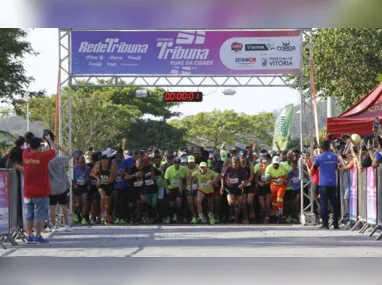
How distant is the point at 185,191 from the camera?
21766 mm

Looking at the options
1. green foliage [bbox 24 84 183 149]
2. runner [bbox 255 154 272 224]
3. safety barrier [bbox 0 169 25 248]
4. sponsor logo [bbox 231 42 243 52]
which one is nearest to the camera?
safety barrier [bbox 0 169 25 248]

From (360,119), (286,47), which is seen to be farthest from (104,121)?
(360,119)

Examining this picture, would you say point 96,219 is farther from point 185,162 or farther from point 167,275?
point 167,275

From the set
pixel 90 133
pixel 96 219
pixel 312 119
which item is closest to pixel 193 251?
pixel 312 119

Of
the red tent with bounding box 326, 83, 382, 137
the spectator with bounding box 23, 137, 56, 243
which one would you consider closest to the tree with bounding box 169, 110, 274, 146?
the red tent with bounding box 326, 83, 382, 137

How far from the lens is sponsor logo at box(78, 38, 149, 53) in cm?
2084

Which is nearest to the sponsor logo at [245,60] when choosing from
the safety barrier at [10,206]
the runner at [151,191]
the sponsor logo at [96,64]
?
the sponsor logo at [96,64]

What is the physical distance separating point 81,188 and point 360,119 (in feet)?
23.4

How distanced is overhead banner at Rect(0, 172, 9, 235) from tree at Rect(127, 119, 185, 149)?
87.4 metres

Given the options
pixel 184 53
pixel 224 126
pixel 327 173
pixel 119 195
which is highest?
pixel 224 126

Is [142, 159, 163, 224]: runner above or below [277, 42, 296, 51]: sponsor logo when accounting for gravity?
below

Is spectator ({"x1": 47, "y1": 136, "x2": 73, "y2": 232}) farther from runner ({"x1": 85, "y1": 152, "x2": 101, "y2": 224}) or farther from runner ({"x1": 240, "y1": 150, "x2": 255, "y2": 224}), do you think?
runner ({"x1": 240, "y1": 150, "x2": 255, "y2": 224})

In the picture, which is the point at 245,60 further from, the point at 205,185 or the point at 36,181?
the point at 36,181

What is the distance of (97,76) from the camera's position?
21000mm
